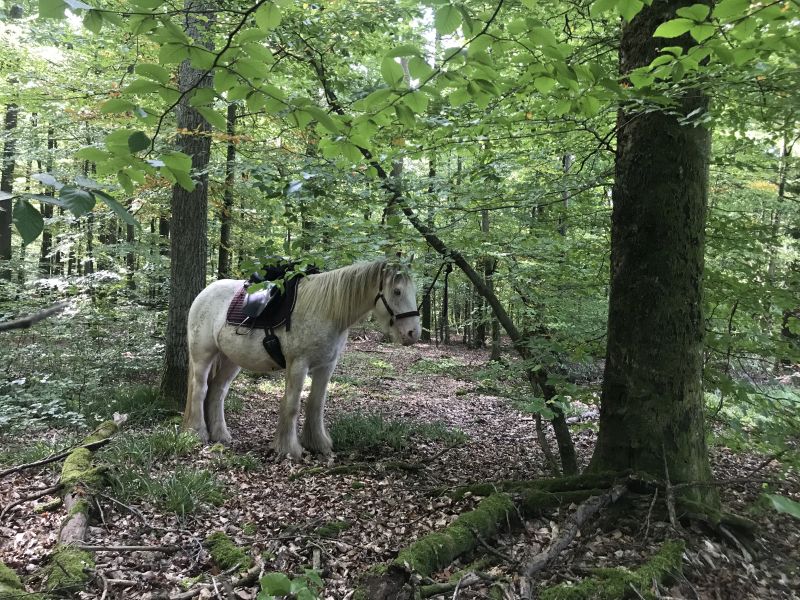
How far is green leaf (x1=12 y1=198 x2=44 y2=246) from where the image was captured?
3.54ft

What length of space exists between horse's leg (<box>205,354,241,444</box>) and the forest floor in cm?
26

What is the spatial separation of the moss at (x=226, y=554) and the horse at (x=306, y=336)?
2174mm

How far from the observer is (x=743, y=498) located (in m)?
3.70

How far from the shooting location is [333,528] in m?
3.46

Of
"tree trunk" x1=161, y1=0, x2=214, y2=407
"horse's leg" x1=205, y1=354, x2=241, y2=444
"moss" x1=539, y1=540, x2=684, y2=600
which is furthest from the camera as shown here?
"tree trunk" x1=161, y1=0, x2=214, y2=407

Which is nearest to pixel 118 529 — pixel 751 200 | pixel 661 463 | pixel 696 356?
pixel 661 463

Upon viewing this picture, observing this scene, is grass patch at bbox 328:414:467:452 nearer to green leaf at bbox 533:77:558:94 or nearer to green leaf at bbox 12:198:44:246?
green leaf at bbox 533:77:558:94

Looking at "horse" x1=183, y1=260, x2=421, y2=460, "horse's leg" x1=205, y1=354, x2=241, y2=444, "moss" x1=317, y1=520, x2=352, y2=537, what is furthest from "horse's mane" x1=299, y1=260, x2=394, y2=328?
"moss" x1=317, y1=520, x2=352, y2=537

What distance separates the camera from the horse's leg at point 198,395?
19.4ft

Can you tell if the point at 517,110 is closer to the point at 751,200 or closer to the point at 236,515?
the point at 236,515

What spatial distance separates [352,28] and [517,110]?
2.34m

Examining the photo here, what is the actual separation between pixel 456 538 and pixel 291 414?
300 centimetres

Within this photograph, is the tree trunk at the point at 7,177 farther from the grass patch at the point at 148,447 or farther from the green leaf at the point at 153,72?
the green leaf at the point at 153,72

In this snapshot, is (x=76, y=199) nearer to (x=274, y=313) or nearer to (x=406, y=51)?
(x=406, y=51)
